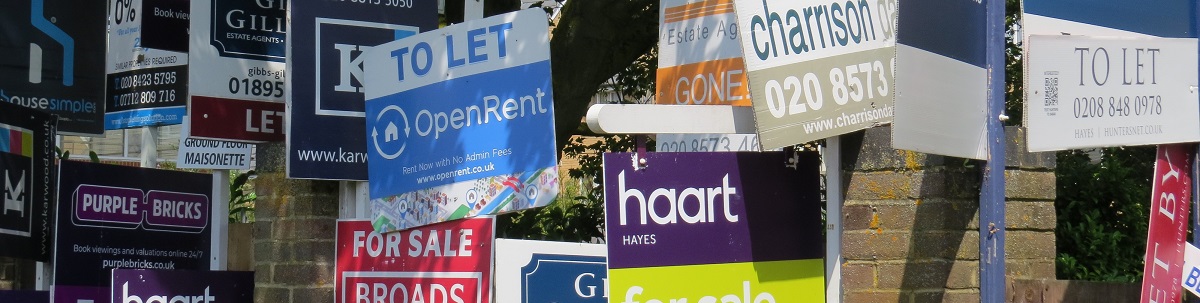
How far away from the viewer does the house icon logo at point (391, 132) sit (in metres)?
6.75

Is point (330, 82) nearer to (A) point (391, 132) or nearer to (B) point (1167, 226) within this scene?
(A) point (391, 132)

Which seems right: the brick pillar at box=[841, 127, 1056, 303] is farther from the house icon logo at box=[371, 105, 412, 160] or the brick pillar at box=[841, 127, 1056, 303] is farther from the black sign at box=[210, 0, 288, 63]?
the black sign at box=[210, 0, 288, 63]

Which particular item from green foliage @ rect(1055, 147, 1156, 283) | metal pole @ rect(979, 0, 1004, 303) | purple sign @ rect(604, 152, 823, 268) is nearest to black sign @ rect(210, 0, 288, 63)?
purple sign @ rect(604, 152, 823, 268)

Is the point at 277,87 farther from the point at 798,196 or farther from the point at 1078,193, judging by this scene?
the point at 1078,193

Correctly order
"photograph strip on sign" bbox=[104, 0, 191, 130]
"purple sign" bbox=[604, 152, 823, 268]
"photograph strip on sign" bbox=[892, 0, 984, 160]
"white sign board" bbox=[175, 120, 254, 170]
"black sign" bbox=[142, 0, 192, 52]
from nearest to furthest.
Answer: "photograph strip on sign" bbox=[892, 0, 984, 160], "purple sign" bbox=[604, 152, 823, 268], "black sign" bbox=[142, 0, 192, 52], "photograph strip on sign" bbox=[104, 0, 191, 130], "white sign board" bbox=[175, 120, 254, 170]

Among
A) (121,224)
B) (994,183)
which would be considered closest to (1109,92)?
(994,183)

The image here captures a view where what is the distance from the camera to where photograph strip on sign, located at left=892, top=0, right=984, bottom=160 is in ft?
14.7

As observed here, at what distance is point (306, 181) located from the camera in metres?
7.61

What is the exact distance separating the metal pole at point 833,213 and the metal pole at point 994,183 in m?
0.51

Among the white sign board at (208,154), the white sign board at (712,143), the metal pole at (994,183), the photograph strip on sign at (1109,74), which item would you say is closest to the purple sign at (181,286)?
the white sign board at (712,143)

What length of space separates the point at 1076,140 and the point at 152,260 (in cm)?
579

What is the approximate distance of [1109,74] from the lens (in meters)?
4.86

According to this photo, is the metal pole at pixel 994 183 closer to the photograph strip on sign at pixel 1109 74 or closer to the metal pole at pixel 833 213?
the photograph strip on sign at pixel 1109 74

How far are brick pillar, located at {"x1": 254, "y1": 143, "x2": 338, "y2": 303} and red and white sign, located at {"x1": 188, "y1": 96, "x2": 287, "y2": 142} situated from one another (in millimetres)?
257
